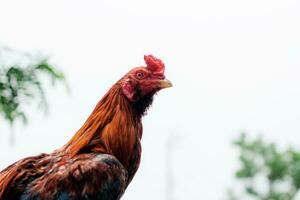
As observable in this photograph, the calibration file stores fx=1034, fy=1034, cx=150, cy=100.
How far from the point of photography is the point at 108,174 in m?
6.70

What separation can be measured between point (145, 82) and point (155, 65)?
173 mm

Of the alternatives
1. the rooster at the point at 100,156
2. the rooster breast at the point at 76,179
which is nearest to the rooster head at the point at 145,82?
the rooster at the point at 100,156

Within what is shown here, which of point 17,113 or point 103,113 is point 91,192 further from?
point 17,113

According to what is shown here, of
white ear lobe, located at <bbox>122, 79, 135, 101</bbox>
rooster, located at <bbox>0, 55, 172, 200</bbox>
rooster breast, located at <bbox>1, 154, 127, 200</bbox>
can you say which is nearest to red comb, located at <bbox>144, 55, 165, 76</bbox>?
rooster, located at <bbox>0, 55, 172, 200</bbox>

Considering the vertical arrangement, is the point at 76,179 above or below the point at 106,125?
below

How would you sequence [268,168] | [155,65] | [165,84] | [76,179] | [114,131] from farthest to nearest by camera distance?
[268,168]
[155,65]
[165,84]
[114,131]
[76,179]

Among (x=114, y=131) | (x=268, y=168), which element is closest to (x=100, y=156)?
(x=114, y=131)

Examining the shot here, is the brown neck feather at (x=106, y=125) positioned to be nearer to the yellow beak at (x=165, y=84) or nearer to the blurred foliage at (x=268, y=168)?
the yellow beak at (x=165, y=84)

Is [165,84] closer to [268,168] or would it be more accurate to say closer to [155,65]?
[155,65]

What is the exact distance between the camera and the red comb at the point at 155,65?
23.2 ft

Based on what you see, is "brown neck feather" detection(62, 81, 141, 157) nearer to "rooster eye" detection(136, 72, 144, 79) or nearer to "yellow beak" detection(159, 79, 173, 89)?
"rooster eye" detection(136, 72, 144, 79)

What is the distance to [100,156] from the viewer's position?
6738 mm

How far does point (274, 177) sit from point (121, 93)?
603 inches

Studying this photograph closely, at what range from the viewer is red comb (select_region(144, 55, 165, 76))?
706cm
